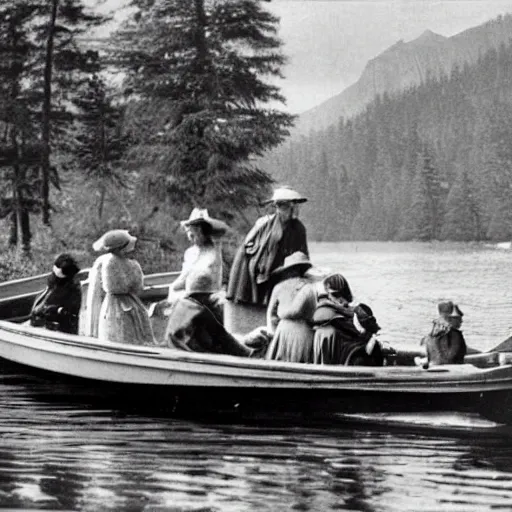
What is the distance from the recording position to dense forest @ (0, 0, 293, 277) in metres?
12.2

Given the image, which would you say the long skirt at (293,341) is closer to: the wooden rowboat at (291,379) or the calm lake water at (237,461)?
the wooden rowboat at (291,379)

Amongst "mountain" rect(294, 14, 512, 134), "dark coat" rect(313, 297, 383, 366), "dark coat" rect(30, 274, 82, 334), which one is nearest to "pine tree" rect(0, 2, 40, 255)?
"mountain" rect(294, 14, 512, 134)

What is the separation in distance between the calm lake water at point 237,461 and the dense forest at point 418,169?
25.6 feet

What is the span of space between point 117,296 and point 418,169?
598 inches

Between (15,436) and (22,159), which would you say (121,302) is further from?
(22,159)

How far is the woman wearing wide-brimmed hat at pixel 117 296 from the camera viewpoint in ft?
19.8

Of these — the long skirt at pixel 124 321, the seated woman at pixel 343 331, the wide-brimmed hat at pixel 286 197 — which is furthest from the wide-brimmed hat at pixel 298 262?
the long skirt at pixel 124 321

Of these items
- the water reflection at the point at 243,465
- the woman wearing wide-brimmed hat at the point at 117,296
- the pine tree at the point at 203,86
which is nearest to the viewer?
the water reflection at the point at 243,465

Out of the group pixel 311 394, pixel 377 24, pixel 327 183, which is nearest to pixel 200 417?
pixel 311 394

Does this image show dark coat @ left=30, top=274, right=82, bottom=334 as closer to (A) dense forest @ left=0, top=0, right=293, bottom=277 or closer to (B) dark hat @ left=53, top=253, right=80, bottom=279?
(B) dark hat @ left=53, top=253, right=80, bottom=279

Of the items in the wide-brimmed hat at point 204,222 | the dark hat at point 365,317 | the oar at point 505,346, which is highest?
the wide-brimmed hat at point 204,222

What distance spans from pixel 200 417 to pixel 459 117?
1757 cm

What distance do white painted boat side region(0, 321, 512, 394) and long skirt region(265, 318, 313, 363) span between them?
144 millimetres

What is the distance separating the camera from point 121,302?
250 inches
